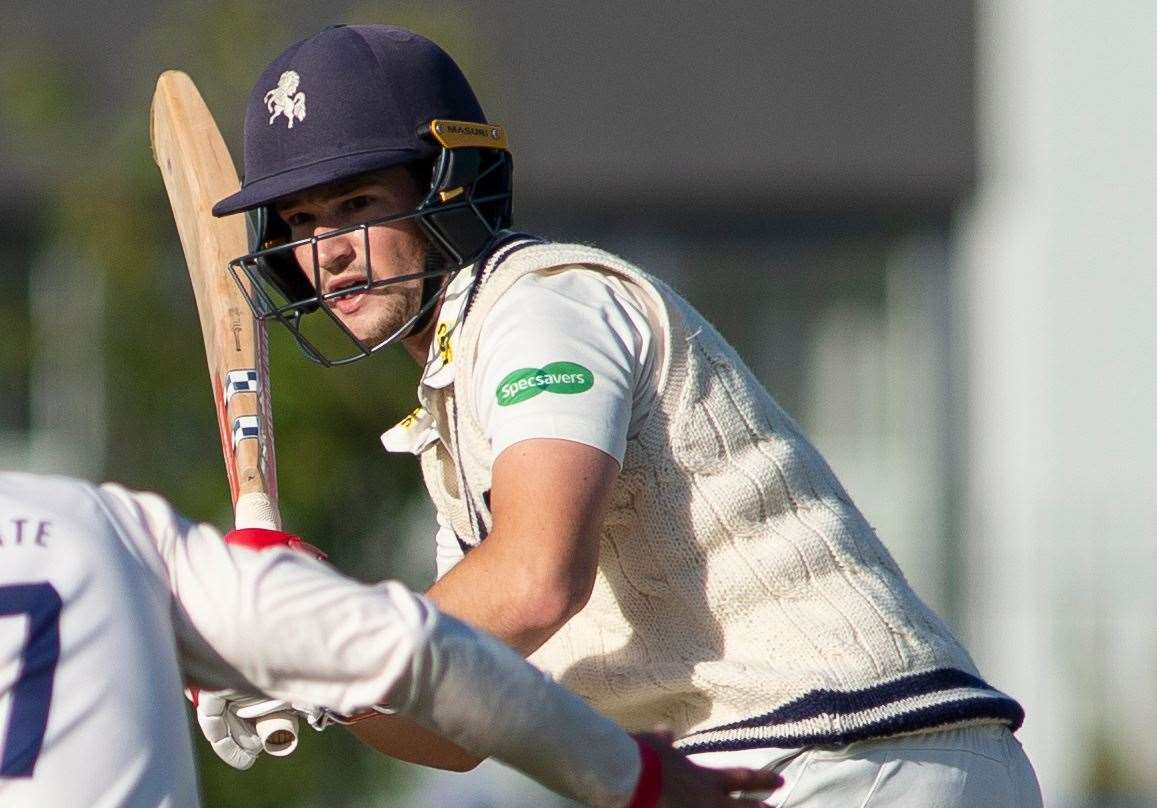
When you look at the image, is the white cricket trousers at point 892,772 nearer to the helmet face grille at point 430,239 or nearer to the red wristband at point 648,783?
the red wristband at point 648,783

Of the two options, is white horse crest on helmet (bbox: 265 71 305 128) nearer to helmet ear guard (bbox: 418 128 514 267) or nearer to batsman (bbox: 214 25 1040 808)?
batsman (bbox: 214 25 1040 808)

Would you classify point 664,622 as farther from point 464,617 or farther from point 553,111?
point 553,111

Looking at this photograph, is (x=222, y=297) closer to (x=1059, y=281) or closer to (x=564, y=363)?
(x=564, y=363)

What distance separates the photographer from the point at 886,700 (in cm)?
254

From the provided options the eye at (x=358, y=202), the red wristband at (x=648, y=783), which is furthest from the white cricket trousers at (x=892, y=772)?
the eye at (x=358, y=202)

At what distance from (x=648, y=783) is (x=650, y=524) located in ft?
2.25

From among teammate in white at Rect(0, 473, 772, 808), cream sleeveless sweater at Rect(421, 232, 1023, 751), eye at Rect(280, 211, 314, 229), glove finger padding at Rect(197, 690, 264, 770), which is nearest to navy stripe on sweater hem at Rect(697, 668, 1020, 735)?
cream sleeveless sweater at Rect(421, 232, 1023, 751)

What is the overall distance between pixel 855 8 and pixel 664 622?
7.70 m

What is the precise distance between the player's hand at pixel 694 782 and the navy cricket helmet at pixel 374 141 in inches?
38.8

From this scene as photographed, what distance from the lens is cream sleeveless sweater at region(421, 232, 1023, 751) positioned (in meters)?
2.55

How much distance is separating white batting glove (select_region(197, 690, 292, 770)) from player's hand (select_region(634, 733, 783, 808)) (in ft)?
3.21

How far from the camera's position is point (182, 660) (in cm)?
191

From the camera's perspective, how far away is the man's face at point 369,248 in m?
2.85

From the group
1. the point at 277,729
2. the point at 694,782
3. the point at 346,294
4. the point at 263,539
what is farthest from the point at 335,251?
the point at 694,782
